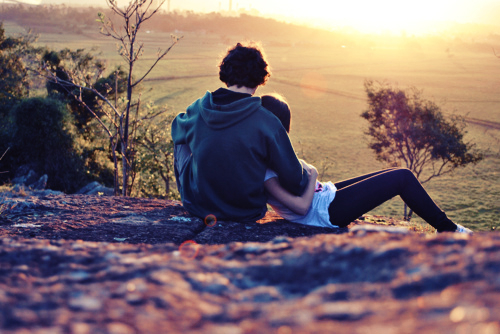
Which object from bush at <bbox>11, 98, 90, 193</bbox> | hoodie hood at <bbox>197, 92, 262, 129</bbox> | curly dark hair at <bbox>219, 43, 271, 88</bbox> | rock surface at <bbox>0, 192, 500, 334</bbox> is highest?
curly dark hair at <bbox>219, 43, 271, 88</bbox>

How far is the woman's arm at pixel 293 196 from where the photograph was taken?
12.4 feet

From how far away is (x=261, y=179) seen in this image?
3.72 m

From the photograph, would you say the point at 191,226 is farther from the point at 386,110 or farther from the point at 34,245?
the point at 386,110

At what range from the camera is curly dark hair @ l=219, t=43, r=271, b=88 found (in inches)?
143

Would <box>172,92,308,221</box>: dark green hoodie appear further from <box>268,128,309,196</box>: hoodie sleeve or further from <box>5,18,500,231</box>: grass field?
<box>5,18,500,231</box>: grass field

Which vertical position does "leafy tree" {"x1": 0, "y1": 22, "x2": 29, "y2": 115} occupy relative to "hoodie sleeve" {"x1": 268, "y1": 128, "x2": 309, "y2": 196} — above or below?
above

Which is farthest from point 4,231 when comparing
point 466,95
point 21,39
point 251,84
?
point 466,95

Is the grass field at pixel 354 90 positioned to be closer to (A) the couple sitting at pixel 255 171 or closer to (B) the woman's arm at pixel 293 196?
(A) the couple sitting at pixel 255 171

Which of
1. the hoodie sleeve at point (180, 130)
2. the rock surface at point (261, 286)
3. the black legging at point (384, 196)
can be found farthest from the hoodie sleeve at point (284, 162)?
the rock surface at point (261, 286)

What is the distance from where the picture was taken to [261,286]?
1.61 m

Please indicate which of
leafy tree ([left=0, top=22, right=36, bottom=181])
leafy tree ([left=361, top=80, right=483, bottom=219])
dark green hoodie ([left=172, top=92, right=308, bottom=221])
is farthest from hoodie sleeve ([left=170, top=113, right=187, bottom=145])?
leafy tree ([left=0, top=22, right=36, bottom=181])

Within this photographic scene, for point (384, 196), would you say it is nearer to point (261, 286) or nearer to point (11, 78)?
point (261, 286)

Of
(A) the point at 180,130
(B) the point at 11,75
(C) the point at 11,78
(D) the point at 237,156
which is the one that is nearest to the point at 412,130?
(A) the point at 180,130

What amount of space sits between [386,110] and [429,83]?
40.5 metres
